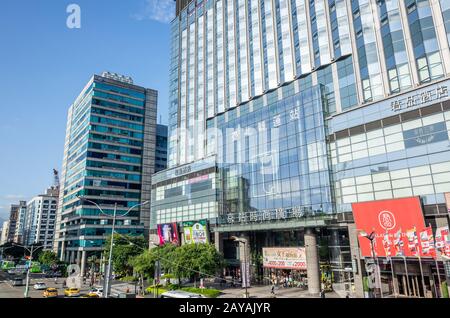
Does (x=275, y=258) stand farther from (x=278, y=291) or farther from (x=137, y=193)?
(x=137, y=193)

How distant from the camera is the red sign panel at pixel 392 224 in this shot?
34062 millimetres

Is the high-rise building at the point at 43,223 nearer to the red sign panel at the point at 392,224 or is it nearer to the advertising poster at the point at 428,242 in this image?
the red sign panel at the point at 392,224

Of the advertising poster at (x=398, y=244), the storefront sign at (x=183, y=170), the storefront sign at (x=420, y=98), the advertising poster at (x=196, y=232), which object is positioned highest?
the storefront sign at (x=183, y=170)

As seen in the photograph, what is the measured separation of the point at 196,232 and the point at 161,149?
62379mm

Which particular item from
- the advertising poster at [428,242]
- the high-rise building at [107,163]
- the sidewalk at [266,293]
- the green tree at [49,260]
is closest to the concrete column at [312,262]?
the sidewalk at [266,293]

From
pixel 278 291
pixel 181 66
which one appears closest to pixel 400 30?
pixel 278 291

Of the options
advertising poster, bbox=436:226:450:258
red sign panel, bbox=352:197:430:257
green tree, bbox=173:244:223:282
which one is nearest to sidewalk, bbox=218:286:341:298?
green tree, bbox=173:244:223:282

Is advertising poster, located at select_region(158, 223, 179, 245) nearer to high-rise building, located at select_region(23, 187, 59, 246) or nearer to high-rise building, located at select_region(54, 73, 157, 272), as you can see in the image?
high-rise building, located at select_region(54, 73, 157, 272)

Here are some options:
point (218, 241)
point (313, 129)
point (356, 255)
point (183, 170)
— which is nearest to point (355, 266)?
point (356, 255)

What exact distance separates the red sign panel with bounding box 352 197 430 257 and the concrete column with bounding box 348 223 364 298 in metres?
1.33

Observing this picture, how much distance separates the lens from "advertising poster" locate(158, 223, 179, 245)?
224ft

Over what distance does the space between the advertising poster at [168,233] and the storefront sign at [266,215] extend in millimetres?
14075

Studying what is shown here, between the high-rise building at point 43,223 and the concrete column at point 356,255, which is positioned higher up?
the high-rise building at point 43,223

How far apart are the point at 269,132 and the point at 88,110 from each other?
243ft
